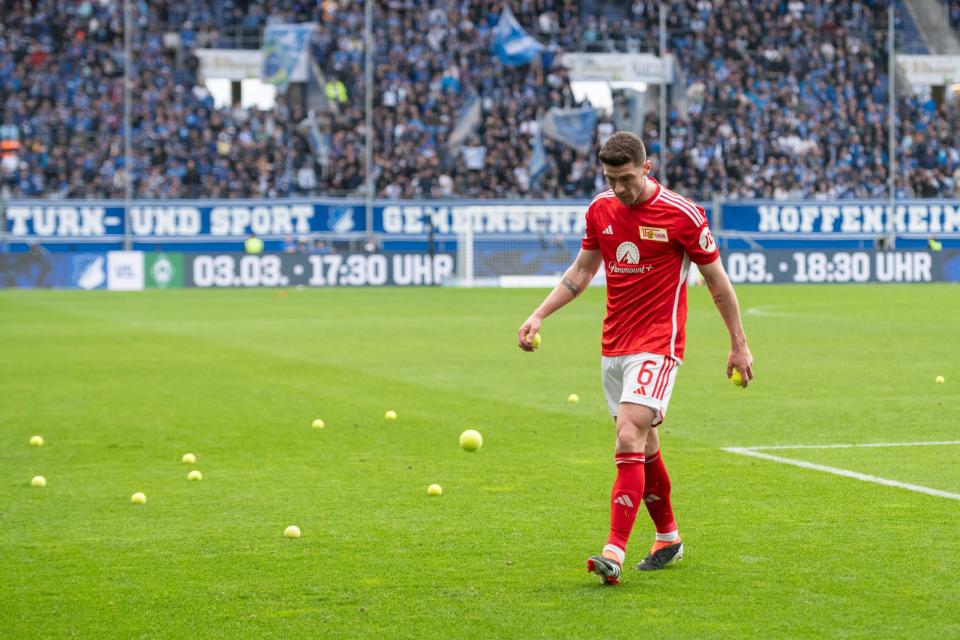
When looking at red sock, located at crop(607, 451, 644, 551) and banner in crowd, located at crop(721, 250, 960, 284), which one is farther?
banner in crowd, located at crop(721, 250, 960, 284)

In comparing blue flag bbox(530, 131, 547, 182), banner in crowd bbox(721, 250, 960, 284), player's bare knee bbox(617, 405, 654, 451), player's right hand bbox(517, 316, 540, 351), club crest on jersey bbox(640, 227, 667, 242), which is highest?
club crest on jersey bbox(640, 227, 667, 242)

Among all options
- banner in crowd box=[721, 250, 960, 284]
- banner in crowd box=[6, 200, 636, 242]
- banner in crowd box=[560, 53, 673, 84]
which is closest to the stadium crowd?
banner in crowd box=[560, 53, 673, 84]

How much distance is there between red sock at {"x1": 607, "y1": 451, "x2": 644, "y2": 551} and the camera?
6551 millimetres

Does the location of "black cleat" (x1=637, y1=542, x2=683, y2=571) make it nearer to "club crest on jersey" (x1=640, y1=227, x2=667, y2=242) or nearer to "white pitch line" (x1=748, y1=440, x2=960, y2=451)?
"club crest on jersey" (x1=640, y1=227, x2=667, y2=242)

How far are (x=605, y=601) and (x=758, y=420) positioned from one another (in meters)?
6.70

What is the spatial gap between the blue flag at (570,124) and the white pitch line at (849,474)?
3816 centimetres

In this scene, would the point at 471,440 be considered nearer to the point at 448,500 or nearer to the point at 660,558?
the point at 448,500

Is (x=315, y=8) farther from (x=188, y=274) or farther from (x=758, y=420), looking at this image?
(x=758, y=420)

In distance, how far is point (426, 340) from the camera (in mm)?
22734

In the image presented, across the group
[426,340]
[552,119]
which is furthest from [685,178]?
[426,340]

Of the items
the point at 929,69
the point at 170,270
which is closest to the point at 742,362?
the point at 170,270

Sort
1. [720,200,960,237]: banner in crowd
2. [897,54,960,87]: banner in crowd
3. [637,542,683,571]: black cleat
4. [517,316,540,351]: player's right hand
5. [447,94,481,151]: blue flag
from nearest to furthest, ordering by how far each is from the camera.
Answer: [637,542,683,571]: black cleat
[517,316,540,351]: player's right hand
[447,94,481,151]: blue flag
[720,200,960,237]: banner in crowd
[897,54,960,87]: banner in crowd

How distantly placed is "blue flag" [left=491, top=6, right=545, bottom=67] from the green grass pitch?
97.4ft

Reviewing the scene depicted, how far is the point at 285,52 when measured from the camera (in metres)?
46.3
